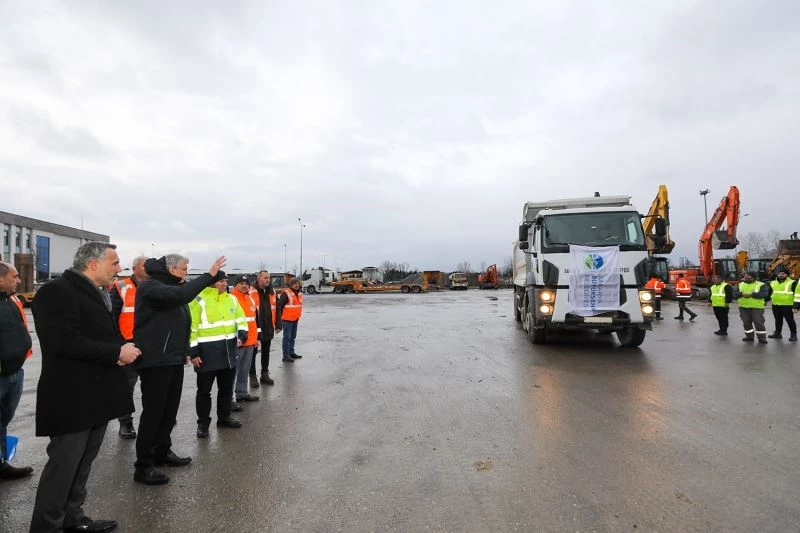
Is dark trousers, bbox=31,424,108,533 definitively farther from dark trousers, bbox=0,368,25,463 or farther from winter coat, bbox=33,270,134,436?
dark trousers, bbox=0,368,25,463

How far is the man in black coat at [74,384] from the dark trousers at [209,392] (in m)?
1.60

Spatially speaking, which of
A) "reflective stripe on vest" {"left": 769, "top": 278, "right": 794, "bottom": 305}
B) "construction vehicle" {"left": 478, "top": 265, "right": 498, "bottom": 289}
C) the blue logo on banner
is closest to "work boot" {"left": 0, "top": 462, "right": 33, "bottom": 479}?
the blue logo on banner

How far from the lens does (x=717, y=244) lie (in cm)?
2297

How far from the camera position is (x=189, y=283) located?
3.53 m

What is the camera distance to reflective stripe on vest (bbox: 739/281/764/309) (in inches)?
398

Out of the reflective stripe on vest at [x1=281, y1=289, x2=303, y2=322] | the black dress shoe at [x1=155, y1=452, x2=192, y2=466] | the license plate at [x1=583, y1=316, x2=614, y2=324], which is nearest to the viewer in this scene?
the black dress shoe at [x1=155, y1=452, x2=192, y2=466]

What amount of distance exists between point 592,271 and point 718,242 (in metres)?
19.2

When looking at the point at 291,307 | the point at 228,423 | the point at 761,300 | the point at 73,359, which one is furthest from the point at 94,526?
the point at 761,300

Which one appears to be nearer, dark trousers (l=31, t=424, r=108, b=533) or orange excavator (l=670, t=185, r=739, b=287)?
dark trousers (l=31, t=424, r=108, b=533)

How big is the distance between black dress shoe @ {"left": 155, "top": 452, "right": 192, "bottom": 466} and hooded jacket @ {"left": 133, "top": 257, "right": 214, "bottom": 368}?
0.85m

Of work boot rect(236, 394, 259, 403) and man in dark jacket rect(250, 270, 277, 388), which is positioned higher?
man in dark jacket rect(250, 270, 277, 388)

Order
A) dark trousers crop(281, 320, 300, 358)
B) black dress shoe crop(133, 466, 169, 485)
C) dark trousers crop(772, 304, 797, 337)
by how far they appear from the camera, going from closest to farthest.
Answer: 1. black dress shoe crop(133, 466, 169, 485)
2. dark trousers crop(281, 320, 300, 358)
3. dark trousers crop(772, 304, 797, 337)

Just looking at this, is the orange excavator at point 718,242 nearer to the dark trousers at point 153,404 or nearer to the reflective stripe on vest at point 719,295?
the reflective stripe on vest at point 719,295

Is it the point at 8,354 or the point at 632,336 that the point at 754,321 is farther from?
the point at 8,354
